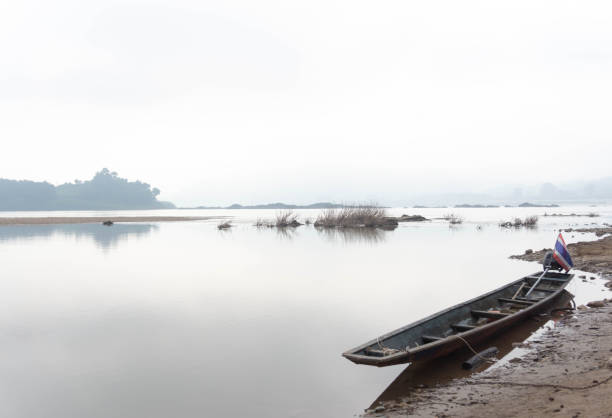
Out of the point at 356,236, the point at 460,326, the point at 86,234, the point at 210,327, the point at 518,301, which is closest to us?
the point at 460,326

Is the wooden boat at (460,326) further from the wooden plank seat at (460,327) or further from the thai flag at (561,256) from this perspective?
the thai flag at (561,256)

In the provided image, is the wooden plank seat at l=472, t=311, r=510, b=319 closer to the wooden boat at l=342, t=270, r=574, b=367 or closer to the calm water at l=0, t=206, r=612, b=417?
the wooden boat at l=342, t=270, r=574, b=367

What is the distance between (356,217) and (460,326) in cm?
3589

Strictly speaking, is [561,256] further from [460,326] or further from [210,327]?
[210,327]

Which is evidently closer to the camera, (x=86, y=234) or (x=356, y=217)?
(x=86, y=234)

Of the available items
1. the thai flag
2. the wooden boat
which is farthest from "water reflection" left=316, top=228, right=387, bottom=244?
the wooden boat

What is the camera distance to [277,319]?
9672 millimetres

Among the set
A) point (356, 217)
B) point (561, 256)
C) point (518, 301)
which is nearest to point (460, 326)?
point (518, 301)

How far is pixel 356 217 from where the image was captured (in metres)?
43.0

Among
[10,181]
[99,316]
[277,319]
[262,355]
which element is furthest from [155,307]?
[10,181]

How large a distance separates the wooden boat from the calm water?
Answer: 671 millimetres

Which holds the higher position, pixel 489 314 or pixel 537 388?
pixel 489 314

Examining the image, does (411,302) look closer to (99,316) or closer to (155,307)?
(155,307)

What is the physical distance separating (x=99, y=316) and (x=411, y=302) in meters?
7.91
